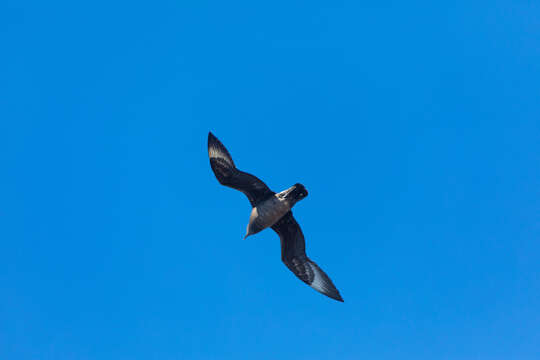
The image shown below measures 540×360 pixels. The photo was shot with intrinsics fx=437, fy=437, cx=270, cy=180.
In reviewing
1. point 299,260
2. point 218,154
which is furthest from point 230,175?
point 299,260

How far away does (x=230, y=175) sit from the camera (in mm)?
16844

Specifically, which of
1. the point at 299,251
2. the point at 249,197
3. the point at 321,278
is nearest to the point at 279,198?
the point at 249,197

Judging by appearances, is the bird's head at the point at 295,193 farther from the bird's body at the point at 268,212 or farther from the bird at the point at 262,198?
the bird's body at the point at 268,212

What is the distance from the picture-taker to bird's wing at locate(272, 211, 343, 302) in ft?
59.5

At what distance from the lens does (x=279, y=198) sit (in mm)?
16578

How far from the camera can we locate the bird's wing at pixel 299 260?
59.5 ft

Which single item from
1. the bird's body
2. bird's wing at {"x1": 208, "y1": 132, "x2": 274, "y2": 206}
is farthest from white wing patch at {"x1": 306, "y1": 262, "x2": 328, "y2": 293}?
bird's wing at {"x1": 208, "y1": 132, "x2": 274, "y2": 206}

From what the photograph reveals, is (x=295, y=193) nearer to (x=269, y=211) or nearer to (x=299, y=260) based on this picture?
(x=269, y=211)

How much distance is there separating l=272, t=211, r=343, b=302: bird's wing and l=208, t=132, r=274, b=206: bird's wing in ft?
5.98

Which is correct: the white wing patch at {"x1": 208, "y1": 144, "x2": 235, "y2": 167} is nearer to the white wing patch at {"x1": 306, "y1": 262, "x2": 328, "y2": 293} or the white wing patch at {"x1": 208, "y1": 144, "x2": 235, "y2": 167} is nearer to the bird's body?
the bird's body

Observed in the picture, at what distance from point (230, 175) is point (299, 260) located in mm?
4815

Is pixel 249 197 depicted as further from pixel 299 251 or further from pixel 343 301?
pixel 343 301

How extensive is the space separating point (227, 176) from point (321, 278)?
6002mm

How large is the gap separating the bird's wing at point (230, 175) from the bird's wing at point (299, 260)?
182 centimetres
